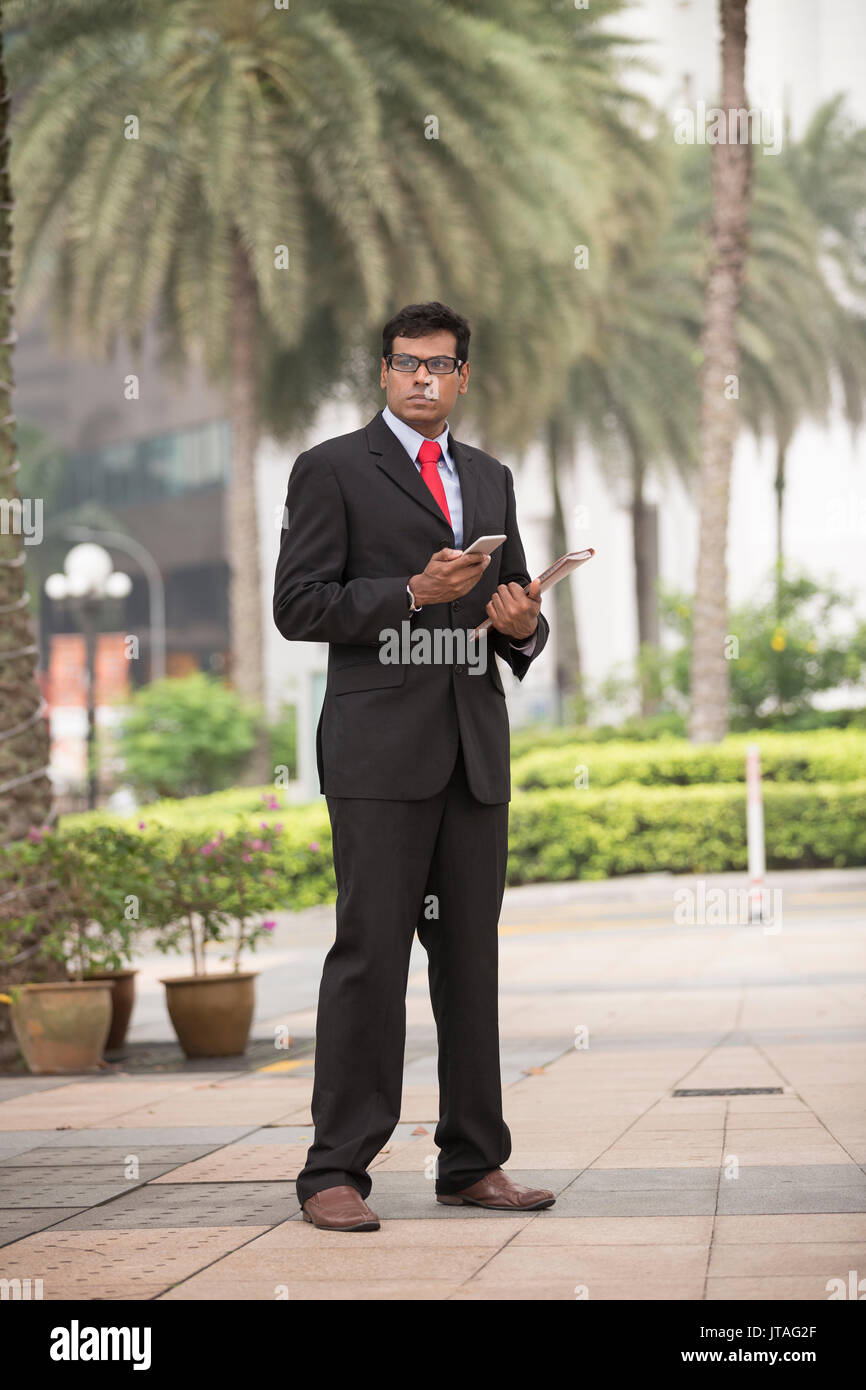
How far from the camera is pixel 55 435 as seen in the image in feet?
217

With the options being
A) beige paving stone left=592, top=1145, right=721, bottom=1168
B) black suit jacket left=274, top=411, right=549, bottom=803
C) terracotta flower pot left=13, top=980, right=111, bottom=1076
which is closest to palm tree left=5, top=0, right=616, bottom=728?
terracotta flower pot left=13, top=980, right=111, bottom=1076

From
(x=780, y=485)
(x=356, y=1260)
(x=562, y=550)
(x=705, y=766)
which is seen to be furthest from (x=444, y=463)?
(x=780, y=485)

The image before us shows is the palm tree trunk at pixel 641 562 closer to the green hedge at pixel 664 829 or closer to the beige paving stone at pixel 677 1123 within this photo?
the green hedge at pixel 664 829

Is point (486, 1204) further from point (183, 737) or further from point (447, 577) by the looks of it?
point (183, 737)

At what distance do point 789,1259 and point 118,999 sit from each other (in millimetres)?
5801

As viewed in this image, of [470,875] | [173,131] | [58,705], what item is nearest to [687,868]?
[173,131]

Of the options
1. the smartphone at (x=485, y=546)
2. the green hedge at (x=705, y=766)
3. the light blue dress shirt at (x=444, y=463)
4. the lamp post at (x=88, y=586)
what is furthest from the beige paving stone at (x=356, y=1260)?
the lamp post at (x=88, y=586)

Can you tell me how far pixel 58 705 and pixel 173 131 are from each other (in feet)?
142

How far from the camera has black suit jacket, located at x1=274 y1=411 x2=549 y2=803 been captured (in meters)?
4.62

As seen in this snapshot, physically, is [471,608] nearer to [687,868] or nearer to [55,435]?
[687,868]

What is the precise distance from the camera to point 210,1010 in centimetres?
886

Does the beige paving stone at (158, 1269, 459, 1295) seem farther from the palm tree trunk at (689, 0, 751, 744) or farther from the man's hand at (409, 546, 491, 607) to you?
the palm tree trunk at (689, 0, 751, 744)

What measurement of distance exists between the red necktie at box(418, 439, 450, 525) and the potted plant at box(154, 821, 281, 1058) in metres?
4.42

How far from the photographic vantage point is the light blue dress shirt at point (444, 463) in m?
4.88
